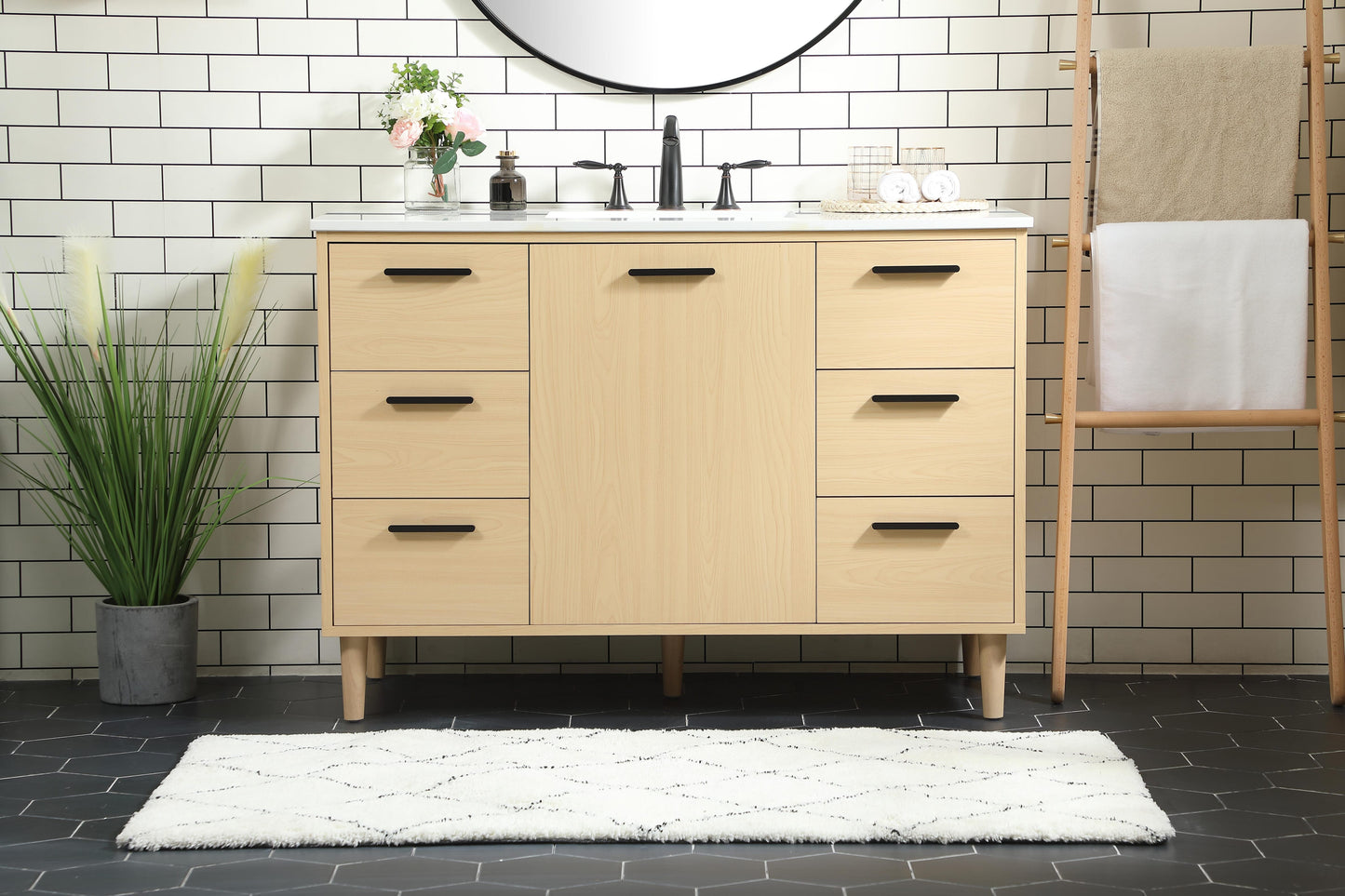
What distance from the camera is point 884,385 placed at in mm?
2396

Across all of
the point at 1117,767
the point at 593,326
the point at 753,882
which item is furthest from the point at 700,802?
the point at 593,326

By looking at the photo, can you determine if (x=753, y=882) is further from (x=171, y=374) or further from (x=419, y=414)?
(x=171, y=374)

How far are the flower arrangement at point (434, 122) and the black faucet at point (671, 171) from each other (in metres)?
0.40

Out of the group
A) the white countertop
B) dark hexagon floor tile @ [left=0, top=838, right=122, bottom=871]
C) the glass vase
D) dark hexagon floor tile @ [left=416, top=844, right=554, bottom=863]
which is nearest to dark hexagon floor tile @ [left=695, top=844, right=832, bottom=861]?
dark hexagon floor tile @ [left=416, top=844, right=554, bottom=863]

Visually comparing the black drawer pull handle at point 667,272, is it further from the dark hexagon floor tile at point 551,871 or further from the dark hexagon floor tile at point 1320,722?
the dark hexagon floor tile at point 1320,722

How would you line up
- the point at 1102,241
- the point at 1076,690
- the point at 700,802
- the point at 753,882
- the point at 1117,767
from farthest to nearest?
the point at 1076,690 < the point at 1102,241 < the point at 1117,767 < the point at 700,802 < the point at 753,882

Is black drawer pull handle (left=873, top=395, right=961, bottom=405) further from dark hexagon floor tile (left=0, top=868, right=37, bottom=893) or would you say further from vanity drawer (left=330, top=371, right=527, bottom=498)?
dark hexagon floor tile (left=0, top=868, right=37, bottom=893)

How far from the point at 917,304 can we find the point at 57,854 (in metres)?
1.75

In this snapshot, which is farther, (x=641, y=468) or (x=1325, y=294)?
(x=1325, y=294)

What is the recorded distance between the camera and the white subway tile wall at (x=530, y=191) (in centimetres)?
277

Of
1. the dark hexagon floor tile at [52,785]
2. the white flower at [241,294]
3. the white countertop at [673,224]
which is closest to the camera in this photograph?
the dark hexagon floor tile at [52,785]

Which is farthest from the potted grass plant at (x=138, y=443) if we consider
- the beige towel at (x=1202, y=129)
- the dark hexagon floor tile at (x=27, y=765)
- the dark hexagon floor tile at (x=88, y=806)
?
the beige towel at (x=1202, y=129)

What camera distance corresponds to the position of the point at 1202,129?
259cm

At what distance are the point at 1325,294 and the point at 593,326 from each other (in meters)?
1.54
